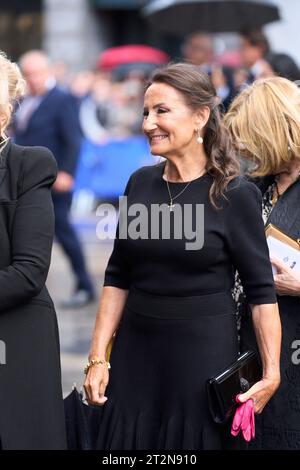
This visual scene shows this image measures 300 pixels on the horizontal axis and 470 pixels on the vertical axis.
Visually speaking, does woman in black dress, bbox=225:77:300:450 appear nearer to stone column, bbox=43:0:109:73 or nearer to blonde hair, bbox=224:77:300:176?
blonde hair, bbox=224:77:300:176

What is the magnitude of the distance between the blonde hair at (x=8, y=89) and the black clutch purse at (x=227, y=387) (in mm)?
1032

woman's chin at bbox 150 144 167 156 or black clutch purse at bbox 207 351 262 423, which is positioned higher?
woman's chin at bbox 150 144 167 156

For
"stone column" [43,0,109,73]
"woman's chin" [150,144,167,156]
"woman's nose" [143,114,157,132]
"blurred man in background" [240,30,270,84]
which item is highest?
"stone column" [43,0,109,73]

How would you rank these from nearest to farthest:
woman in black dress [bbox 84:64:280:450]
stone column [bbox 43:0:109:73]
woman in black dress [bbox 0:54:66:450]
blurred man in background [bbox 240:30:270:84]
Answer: woman in black dress [bbox 0:54:66:450] < woman in black dress [bbox 84:64:280:450] < blurred man in background [bbox 240:30:270:84] < stone column [bbox 43:0:109:73]

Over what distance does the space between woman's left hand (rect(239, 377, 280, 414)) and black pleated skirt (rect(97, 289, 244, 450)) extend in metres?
0.12

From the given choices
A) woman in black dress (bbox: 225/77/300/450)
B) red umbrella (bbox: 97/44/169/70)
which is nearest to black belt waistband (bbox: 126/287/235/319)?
woman in black dress (bbox: 225/77/300/450)

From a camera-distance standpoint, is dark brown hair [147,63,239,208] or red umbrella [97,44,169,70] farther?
red umbrella [97,44,169,70]

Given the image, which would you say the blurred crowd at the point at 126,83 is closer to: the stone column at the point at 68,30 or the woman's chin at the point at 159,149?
the stone column at the point at 68,30

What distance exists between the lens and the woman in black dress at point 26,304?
3023mm

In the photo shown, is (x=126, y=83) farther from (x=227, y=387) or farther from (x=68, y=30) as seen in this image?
(x=227, y=387)

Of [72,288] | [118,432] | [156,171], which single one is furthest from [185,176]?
[72,288]

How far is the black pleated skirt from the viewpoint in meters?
3.30
